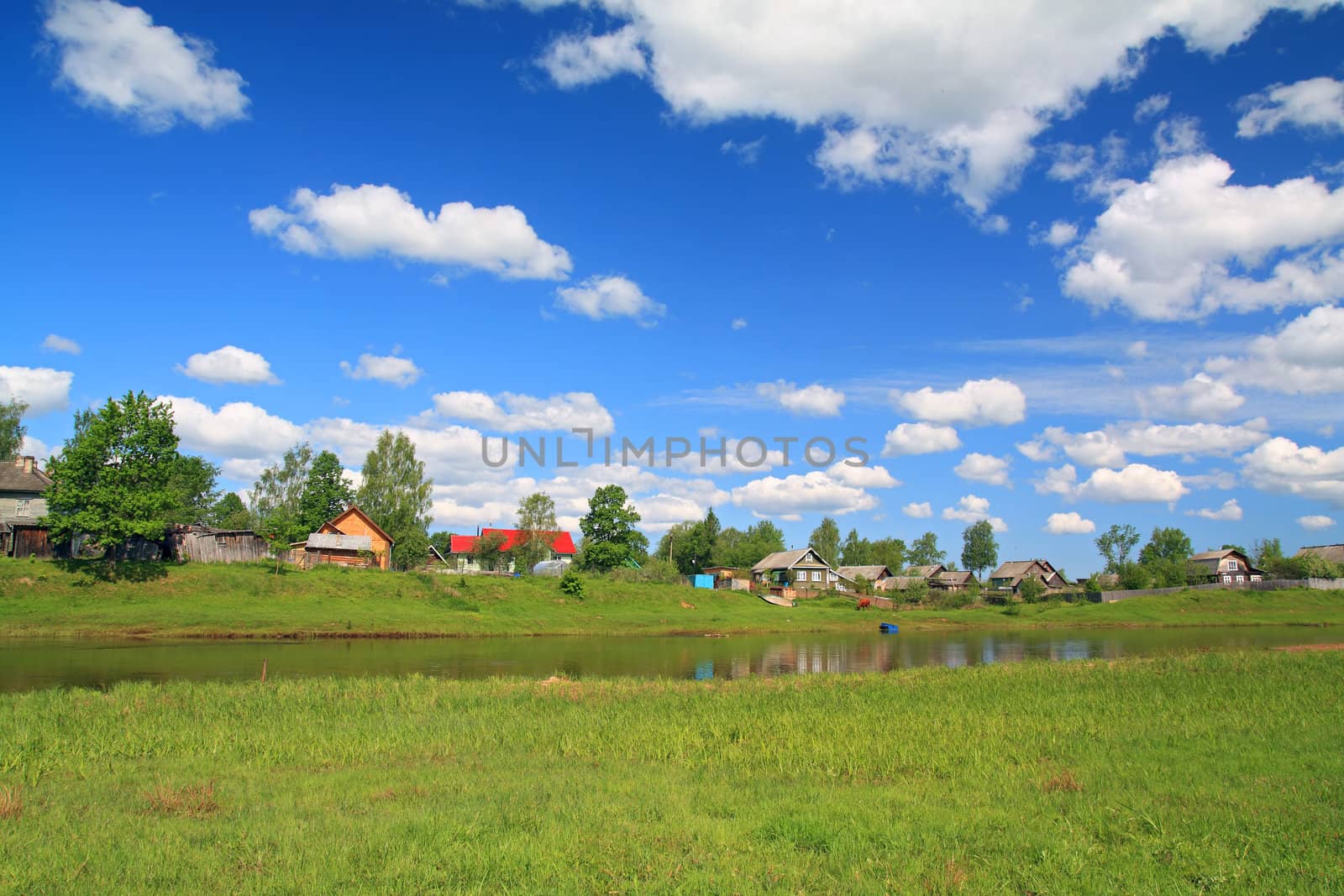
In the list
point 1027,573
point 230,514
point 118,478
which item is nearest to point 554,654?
point 118,478

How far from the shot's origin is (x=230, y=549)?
228 feet

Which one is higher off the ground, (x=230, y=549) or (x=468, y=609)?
(x=230, y=549)

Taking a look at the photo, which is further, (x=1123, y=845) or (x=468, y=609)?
(x=468, y=609)

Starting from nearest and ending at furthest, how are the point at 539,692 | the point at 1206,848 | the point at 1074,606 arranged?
1. the point at 1206,848
2. the point at 539,692
3. the point at 1074,606

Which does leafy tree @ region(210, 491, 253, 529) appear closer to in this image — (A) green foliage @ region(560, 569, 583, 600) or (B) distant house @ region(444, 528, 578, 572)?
(B) distant house @ region(444, 528, 578, 572)

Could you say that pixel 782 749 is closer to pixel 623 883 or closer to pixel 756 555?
pixel 623 883

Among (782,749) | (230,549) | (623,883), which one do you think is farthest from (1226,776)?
(230,549)

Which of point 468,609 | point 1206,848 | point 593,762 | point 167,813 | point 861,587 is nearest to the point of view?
point 1206,848

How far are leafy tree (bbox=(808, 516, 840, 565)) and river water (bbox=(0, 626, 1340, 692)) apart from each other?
342ft

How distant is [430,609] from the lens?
61562 millimetres

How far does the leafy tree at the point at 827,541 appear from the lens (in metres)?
170

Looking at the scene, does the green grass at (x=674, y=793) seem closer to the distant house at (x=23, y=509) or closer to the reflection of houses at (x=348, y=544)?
the distant house at (x=23, y=509)

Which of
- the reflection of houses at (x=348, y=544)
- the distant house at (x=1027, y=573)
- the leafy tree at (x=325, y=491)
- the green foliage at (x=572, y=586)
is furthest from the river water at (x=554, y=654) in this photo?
the distant house at (x=1027, y=573)

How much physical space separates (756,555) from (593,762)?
12381cm
